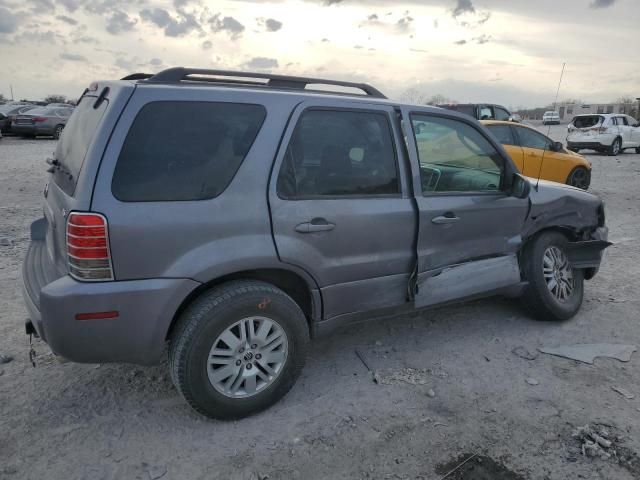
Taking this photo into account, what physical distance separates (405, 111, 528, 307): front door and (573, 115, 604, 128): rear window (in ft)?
A: 59.2

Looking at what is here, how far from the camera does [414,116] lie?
352cm

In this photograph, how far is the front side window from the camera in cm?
1471

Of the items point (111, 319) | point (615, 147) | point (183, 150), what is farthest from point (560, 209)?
point (615, 147)

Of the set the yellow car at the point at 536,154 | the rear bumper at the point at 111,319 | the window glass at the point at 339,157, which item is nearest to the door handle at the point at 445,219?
the window glass at the point at 339,157

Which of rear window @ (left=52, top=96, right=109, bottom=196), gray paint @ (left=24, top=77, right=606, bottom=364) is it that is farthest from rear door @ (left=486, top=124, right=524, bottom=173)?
rear window @ (left=52, top=96, right=109, bottom=196)

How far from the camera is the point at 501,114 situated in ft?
48.7

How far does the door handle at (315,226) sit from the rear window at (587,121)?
19661mm

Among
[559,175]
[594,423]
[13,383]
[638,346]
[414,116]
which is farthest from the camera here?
[559,175]

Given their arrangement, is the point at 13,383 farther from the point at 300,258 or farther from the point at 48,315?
the point at 300,258

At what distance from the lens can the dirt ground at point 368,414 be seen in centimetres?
259

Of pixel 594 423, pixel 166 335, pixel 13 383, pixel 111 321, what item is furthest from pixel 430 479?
pixel 13 383

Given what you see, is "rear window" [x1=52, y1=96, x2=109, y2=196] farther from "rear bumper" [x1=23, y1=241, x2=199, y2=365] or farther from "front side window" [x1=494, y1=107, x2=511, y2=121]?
"front side window" [x1=494, y1=107, x2=511, y2=121]

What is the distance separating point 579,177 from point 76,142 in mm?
10399

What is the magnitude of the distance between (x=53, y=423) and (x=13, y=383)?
0.59 m
